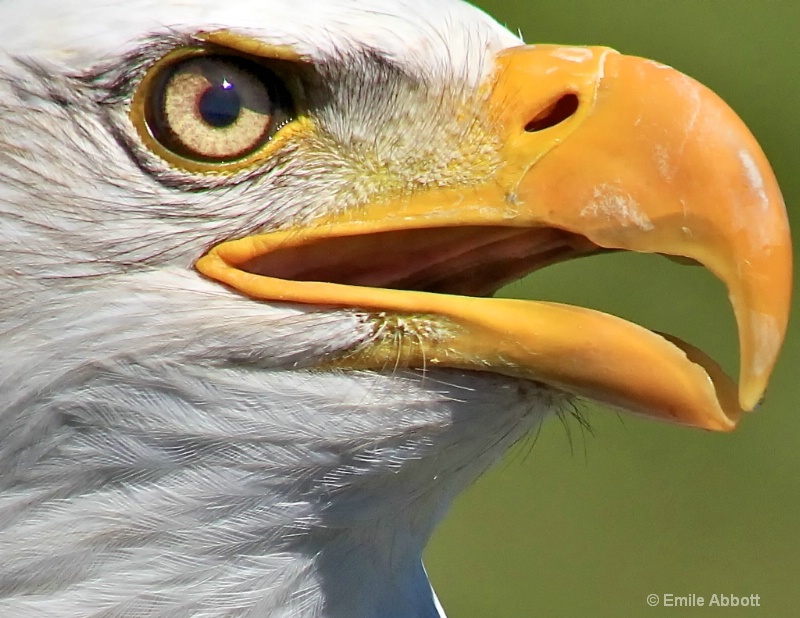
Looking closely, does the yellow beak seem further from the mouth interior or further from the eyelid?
the eyelid

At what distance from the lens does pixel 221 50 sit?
9.36ft

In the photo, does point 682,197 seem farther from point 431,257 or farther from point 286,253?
point 286,253

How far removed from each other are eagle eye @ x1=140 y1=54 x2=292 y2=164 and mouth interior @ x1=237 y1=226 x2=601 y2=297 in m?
0.24

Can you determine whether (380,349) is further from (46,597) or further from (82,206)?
(46,597)

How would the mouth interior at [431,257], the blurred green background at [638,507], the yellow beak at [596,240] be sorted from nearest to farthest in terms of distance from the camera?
the yellow beak at [596,240]
the mouth interior at [431,257]
the blurred green background at [638,507]

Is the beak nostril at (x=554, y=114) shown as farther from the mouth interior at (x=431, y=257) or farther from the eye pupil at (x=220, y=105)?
Answer: the eye pupil at (x=220, y=105)

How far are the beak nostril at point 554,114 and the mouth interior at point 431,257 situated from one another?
23cm

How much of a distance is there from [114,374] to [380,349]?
53cm

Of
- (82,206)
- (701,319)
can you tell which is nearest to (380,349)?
(82,206)

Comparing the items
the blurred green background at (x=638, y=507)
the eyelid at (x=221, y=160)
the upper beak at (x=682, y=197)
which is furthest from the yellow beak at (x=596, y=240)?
the blurred green background at (x=638, y=507)

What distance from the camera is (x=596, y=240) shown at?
2.89 m

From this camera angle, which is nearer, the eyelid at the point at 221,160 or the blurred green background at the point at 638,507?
the eyelid at the point at 221,160

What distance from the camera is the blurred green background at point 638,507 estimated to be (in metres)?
8.18

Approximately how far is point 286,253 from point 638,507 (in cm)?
606
